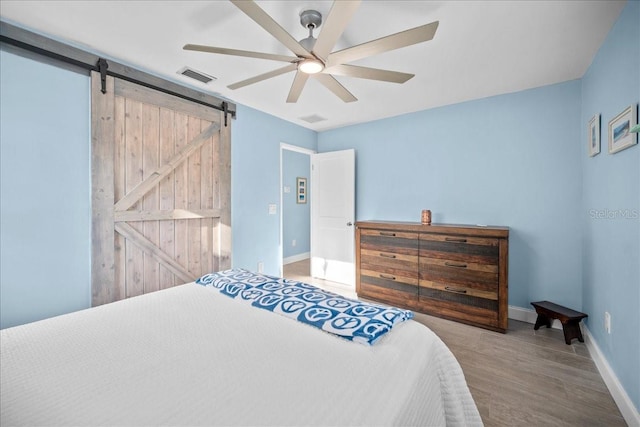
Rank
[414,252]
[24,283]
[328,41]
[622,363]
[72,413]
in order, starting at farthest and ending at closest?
[414,252]
[24,283]
[622,363]
[328,41]
[72,413]

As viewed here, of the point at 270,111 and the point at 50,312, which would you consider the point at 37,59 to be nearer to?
the point at 50,312

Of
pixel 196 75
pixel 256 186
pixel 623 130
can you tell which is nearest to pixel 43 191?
pixel 196 75

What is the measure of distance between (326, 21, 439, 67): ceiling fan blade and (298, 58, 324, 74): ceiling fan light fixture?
2.4 inches

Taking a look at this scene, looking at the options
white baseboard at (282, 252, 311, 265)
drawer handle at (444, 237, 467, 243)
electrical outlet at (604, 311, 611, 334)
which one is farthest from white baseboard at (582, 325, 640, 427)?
white baseboard at (282, 252, 311, 265)

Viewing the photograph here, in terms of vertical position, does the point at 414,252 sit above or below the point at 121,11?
below

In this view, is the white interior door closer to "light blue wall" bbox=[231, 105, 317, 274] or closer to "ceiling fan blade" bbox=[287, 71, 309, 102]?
"light blue wall" bbox=[231, 105, 317, 274]

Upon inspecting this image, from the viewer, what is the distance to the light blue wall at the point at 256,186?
133 inches

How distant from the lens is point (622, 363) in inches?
67.9

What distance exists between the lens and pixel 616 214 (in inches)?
73.3

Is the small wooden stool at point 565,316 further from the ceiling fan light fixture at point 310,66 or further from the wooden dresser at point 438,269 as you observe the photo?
the ceiling fan light fixture at point 310,66

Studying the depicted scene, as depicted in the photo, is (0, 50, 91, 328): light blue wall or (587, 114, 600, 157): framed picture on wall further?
(587, 114, 600, 157): framed picture on wall

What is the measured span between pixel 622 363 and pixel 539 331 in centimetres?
109

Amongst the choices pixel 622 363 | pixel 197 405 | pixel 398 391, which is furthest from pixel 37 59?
pixel 622 363

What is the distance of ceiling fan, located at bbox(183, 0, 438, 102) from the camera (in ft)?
4.23
